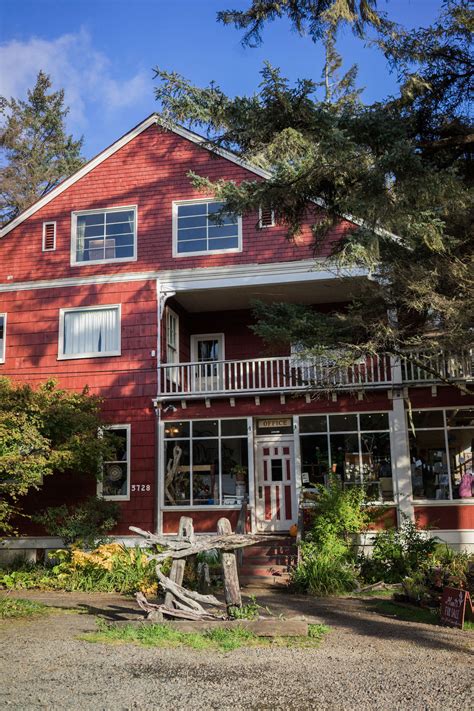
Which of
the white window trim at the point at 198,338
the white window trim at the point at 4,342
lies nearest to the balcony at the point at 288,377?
the white window trim at the point at 198,338

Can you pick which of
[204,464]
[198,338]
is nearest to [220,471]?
[204,464]

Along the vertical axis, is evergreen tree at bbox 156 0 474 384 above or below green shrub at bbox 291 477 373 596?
above

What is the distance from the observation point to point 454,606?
395 inches

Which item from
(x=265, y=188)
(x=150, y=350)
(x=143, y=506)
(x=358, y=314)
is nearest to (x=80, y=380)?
(x=150, y=350)

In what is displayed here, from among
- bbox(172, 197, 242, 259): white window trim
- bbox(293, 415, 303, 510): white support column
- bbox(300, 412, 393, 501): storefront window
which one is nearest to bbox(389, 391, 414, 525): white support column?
bbox(300, 412, 393, 501): storefront window

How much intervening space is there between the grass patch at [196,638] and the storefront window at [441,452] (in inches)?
332

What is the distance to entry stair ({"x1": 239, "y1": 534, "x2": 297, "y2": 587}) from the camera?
15.3 metres

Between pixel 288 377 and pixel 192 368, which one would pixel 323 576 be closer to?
pixel 288 377

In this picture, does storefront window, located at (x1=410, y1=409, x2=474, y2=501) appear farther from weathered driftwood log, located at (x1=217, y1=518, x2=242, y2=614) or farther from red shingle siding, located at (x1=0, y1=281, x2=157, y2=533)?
weathered driftwood log, located at (x1=217, y1=518, x2=242, y2=614)

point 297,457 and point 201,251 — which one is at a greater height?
point 201,251

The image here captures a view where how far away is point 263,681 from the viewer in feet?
23.7

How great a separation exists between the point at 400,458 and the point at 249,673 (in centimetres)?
1070

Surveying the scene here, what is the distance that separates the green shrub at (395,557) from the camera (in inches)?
558

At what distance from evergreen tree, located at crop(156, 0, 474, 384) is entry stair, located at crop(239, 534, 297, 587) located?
5423 mm
